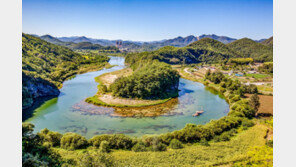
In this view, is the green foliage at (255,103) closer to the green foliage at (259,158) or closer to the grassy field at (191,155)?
the grassy field at (191,155)

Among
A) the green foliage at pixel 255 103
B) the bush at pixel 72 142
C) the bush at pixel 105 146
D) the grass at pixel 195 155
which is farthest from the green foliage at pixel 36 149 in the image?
the green foliage at pixel 255 103

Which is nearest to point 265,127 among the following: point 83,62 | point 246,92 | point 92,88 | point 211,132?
point 211,132

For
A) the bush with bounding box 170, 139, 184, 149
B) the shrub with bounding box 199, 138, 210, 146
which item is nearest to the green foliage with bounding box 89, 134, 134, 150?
the bush with bounding box 170, 139, 184, 149

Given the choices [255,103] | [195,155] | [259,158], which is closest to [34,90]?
[195,155]

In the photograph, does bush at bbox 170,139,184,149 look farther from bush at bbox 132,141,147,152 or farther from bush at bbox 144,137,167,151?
bush at bbox 132,141,147,152

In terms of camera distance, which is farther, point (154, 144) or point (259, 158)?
point (154, 144)

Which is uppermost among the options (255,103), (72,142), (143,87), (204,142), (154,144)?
(143,87)

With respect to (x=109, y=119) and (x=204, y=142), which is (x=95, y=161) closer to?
(x=204, y=142)
